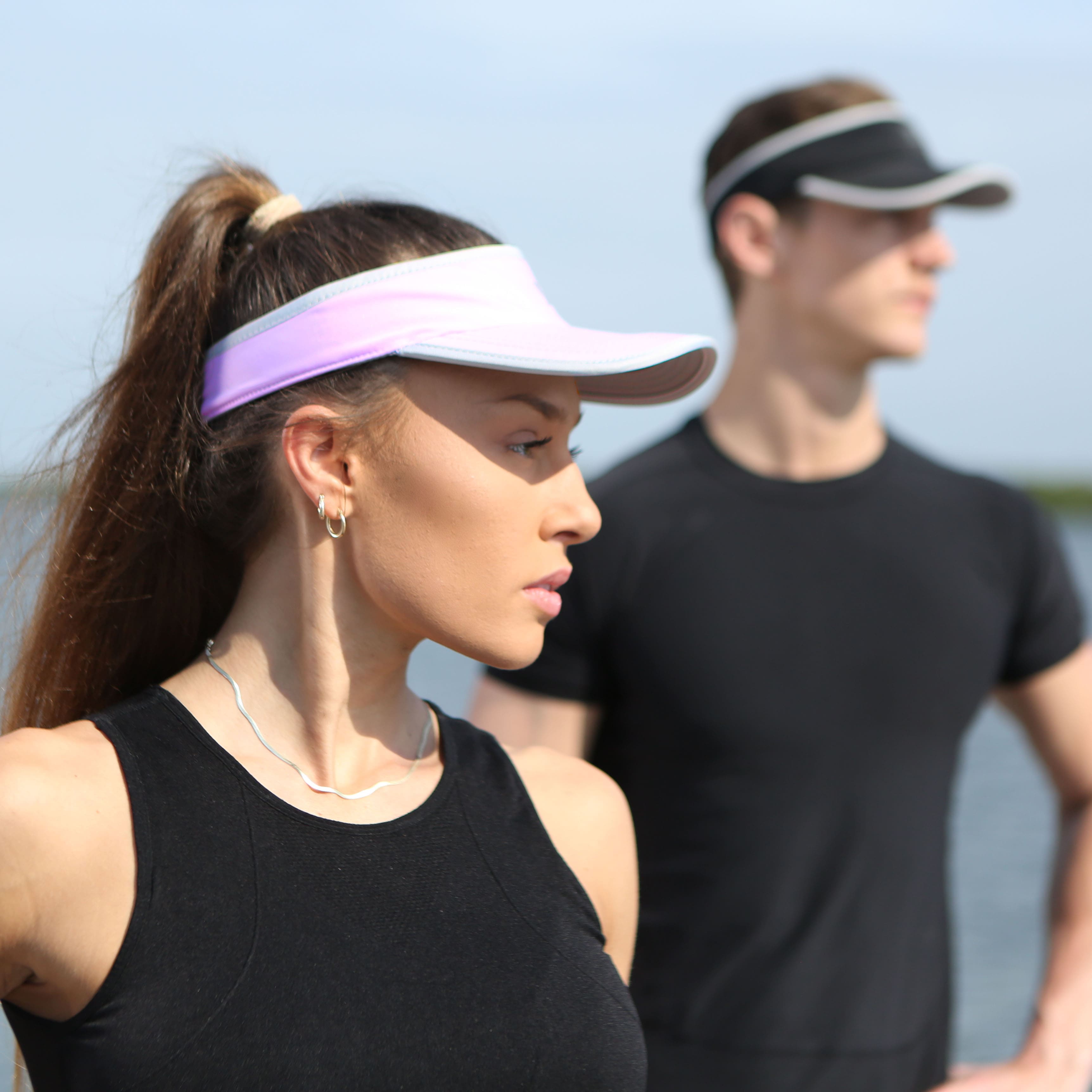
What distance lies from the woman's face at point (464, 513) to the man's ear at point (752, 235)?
1.31 metres

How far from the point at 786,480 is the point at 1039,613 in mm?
562

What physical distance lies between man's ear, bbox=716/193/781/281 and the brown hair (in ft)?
3.99

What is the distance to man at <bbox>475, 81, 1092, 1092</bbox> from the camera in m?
2.44

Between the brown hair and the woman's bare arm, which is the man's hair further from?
the woman's bare arm

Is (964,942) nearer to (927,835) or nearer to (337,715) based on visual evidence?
(927,835)

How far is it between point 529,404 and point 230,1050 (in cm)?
79

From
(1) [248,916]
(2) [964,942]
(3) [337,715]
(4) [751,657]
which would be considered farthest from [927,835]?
(2) [964,942]

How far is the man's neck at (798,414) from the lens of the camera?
272cm

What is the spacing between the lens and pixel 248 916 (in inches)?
57.9

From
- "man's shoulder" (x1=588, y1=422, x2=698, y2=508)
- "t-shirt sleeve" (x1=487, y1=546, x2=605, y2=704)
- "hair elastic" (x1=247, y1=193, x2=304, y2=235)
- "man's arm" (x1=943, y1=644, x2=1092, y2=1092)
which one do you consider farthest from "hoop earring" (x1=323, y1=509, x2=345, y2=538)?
"man's arm" (x1=943, y1=644, x2=1092, y2=1092)

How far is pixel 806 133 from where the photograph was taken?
9.23ft

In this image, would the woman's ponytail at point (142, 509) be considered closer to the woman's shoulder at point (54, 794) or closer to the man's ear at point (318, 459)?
the man's ear at point (318, 459)

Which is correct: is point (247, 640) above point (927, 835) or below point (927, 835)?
above

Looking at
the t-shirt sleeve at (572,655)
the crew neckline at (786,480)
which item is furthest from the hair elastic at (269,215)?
the crew neckline at (786,480)
